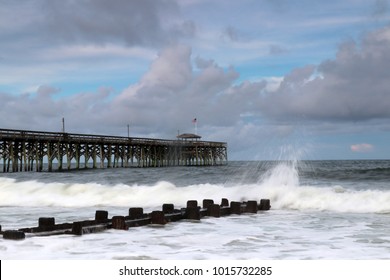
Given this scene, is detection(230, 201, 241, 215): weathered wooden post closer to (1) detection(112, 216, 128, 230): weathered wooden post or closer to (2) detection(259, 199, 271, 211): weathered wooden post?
(2) detection(259, 199, 271, 211): weathered wooden post

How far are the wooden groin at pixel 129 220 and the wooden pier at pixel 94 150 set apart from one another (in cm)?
2993

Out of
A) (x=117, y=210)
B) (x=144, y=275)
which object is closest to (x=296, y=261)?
(x=144, y=275)

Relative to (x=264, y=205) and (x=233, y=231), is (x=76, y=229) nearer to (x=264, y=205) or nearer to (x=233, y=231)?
(x=233, y=231)

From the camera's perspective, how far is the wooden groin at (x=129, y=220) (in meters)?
8.81

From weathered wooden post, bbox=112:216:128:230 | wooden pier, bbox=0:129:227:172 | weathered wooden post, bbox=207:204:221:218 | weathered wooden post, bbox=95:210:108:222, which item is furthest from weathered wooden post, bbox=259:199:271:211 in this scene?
wooden pier, bbox=0:129:227:172

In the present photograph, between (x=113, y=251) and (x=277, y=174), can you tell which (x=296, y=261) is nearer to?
(x=113, y=251)

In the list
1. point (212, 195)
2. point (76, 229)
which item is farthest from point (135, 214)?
point (212, 195)

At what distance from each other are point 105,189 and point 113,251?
1252 centimetres

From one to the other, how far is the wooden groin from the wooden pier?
29925mm

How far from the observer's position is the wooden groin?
8812 mm

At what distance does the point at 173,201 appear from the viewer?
1825 centimetres

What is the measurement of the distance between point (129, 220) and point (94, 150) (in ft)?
134

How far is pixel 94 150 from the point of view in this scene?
50.0 meters

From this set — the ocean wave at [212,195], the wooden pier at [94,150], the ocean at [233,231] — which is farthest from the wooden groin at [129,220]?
the wooden pier at [94,150]
